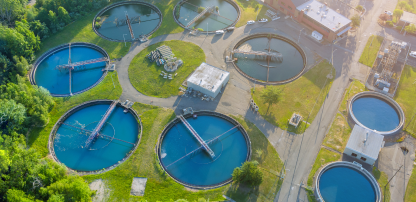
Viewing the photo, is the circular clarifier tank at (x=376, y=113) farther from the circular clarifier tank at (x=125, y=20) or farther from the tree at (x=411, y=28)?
the circular clarifier tank at (x=125, y=20)

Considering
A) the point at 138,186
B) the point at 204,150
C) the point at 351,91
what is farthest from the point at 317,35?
the point at 138,186

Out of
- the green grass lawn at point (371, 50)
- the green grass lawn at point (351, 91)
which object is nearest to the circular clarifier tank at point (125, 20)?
the green grass lawn at point (351, 91)

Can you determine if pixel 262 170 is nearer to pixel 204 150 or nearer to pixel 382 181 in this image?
pixel 204 150

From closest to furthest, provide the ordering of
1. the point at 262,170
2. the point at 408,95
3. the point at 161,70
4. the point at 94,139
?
the point at 262,170
the point at 94,139
the point at 408,95
the point at 161,70

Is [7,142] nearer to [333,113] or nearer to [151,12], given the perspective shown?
[151,12]

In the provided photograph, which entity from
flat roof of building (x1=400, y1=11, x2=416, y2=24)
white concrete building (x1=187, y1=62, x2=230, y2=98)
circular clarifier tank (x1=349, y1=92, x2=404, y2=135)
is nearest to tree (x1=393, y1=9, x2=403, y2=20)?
flat roof of building (x1=400, y1=11, x2=416, y2=24)

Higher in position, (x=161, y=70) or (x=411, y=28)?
(x=411, y=28)

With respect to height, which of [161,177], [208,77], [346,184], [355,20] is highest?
[355,20]
